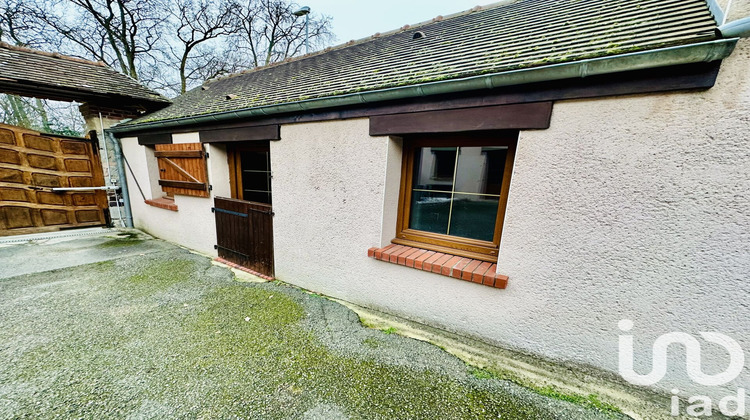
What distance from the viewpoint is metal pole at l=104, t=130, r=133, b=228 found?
5398mm

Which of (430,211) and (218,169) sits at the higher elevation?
(218,169)

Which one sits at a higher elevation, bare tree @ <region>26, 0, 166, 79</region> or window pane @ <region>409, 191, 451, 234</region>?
bare tree @ <region>26, 0, 166, 79</region>

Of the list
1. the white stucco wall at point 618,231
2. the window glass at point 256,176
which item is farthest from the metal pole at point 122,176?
the white stucco wall at point 618,231

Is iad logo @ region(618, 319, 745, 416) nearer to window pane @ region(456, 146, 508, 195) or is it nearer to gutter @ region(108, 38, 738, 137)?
window pane @ region(456, 146, 508, 195)

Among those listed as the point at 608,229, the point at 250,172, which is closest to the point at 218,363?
the point at 250,172

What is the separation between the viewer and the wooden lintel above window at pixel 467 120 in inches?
73.2

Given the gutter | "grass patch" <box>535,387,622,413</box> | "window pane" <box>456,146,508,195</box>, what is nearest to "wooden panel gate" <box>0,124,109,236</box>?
the gutter

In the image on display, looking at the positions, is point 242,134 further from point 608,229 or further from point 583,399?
point 583,399

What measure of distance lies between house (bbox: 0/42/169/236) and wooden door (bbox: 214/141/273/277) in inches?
144

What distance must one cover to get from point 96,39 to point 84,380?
14066 mm

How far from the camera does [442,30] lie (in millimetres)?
3752

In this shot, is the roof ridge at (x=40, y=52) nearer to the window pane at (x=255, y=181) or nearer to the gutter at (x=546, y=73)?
the window pane at (x=255, y=181)

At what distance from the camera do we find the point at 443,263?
2.34m

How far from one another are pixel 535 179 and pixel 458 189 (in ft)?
2.22
